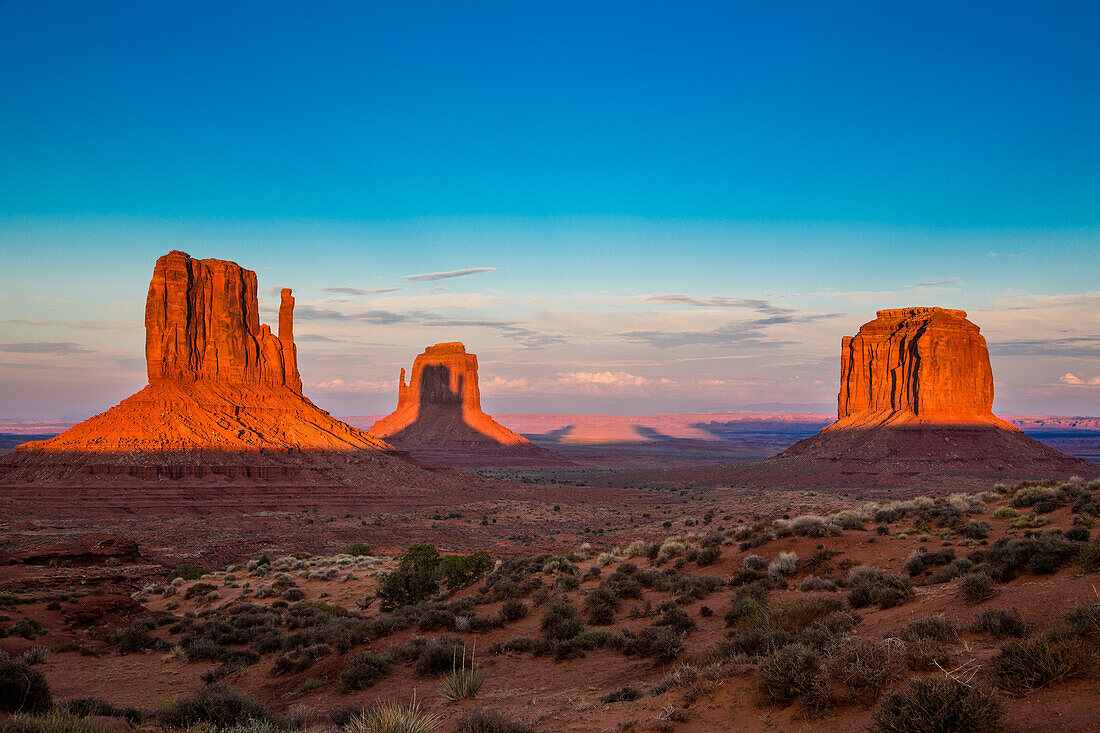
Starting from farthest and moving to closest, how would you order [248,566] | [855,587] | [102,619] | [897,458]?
[897,458], [248,566], [102,619], [855,587]

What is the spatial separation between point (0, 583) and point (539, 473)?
310ft

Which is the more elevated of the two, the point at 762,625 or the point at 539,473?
the point at 762,625

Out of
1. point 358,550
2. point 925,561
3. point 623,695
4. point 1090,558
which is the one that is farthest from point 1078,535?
point 358,550

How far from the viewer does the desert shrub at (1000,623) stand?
7441mm

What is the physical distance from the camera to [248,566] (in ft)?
100

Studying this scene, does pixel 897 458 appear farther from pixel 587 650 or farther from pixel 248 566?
pixel 587 650

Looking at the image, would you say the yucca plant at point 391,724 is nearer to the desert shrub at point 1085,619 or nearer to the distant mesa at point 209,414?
the desert shrub at point 1085,619

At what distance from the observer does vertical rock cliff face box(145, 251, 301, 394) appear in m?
67.1

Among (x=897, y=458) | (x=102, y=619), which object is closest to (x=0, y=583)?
(x=102, y=619)

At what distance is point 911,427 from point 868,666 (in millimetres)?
93226

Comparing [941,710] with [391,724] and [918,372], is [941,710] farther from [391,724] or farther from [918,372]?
[918,372]

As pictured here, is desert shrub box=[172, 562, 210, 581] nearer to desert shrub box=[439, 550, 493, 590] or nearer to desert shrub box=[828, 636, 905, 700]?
desert shrub box=[439, 550, 493, 590]

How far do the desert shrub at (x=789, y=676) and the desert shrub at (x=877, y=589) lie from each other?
154 inches

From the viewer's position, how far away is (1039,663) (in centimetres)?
597
